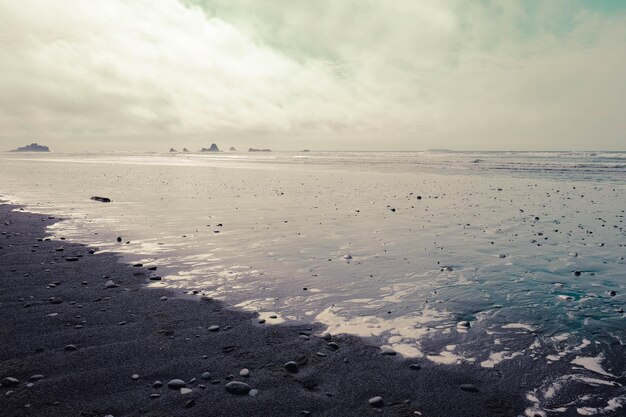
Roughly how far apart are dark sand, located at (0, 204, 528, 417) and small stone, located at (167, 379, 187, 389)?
0.23ft

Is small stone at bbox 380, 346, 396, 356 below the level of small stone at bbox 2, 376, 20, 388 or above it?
below

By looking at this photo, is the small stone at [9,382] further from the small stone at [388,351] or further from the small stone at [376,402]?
the small stone at [388,351]

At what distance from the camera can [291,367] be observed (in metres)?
5.72

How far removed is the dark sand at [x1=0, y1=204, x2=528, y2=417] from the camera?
483 cm

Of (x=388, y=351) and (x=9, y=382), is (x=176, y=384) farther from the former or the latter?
(x=388, y=351)

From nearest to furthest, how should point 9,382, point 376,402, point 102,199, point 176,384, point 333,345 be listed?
point 376,402, point 9,382, point 176,384, point 333,345, point 102,199

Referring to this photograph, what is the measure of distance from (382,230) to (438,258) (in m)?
4.17

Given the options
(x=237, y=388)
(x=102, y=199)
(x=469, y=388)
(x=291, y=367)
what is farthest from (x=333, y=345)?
(x=102, y=199)

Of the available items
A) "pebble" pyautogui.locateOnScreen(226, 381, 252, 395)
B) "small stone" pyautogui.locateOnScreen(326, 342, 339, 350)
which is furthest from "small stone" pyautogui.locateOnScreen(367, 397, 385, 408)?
"pebble" pyautogui.locateOnScreen(226, 381, 252, 395)

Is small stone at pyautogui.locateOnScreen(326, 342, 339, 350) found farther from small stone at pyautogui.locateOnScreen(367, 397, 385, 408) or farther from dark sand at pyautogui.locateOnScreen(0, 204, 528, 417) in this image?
small stone at pyautogui.locateOnScreen(367, 397, 385, 408)

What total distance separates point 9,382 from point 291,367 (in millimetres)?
3644

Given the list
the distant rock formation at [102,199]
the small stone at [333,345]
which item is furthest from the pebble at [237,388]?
the distant rock formation at [102,199]

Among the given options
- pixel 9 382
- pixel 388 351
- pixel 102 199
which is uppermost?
pixel 102 199

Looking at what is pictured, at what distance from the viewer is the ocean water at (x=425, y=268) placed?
20.9 feet
